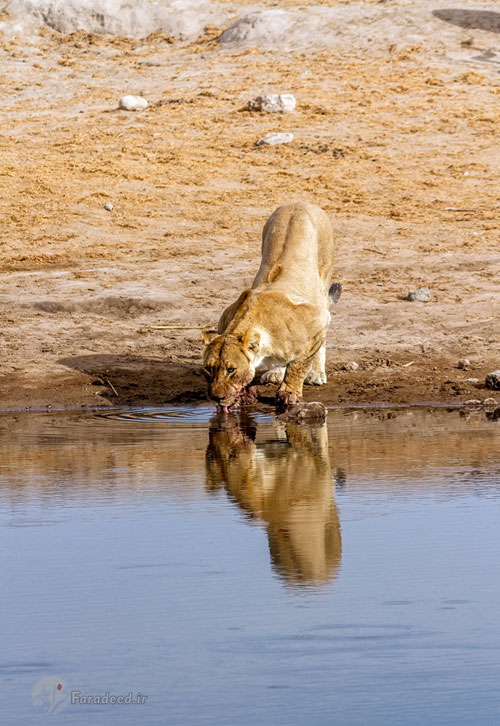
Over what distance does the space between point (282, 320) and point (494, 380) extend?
2.14 metres

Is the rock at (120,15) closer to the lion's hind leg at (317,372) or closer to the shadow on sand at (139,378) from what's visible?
the shadow on sand at (139,378)

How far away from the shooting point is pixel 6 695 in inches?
130

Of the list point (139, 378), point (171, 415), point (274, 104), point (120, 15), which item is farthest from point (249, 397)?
point (120, 15)

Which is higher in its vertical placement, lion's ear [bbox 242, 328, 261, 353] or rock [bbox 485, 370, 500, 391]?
lion's ear [bbox 242, 328, 261, 353]

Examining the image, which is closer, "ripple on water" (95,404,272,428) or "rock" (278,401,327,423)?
"rock" (278,401,327,423)

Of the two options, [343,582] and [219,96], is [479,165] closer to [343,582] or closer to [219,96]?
[219,96]

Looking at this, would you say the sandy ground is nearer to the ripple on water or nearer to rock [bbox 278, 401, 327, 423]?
the ripple on water

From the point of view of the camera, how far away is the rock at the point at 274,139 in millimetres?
19156

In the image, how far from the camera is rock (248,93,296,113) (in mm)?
20484

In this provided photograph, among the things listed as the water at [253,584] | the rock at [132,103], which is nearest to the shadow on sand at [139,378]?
the water at [253,584]

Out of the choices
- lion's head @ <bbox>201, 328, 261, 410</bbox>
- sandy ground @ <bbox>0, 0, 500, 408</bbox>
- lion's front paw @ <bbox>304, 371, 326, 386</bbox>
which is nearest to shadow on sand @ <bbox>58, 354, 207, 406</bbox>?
sandy ground @ <bbox>0, 0, 500, 408</bbox>

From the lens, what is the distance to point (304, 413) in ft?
30.0

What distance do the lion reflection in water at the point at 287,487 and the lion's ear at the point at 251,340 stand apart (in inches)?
21.5

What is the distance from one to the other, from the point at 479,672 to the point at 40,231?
13045 mm
